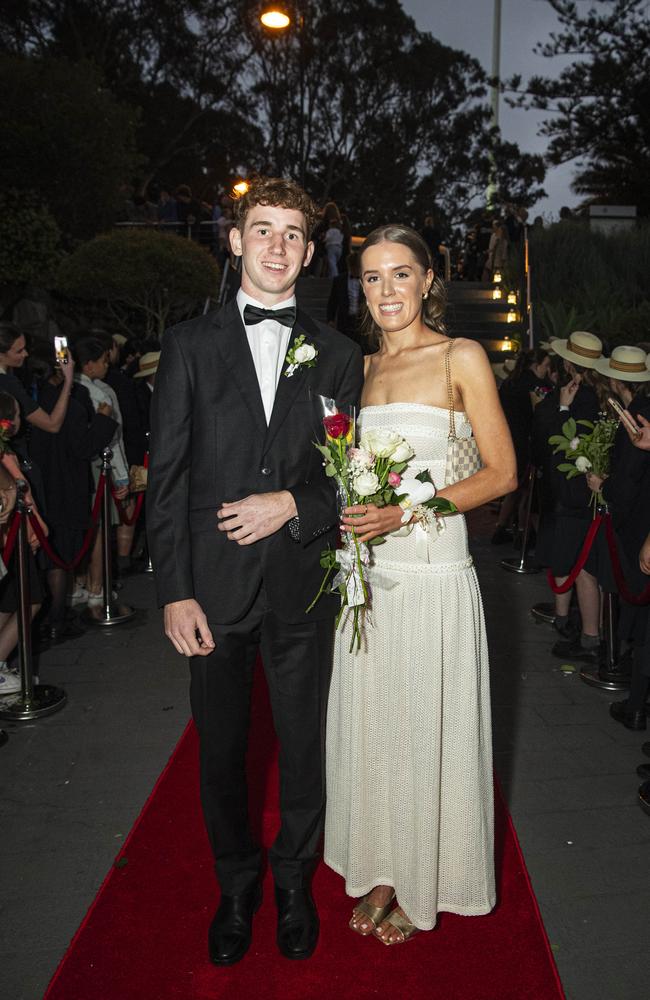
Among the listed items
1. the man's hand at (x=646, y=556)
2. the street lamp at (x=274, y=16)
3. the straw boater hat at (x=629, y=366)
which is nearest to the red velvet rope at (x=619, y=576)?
the man's hand at (x=646, y=556)

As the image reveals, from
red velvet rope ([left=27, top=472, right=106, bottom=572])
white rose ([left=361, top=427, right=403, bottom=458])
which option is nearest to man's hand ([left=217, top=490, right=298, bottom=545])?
white rose ([left=361, top=427, right=403, bottom=458])

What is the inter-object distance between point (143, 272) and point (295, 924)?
11.8 m

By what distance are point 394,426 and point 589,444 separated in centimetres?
318

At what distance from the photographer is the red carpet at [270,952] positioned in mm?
2777

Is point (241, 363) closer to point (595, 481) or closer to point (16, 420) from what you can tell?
point (16, 420)

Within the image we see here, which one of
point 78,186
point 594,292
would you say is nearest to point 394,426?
point 594,292

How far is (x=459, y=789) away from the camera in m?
2.92

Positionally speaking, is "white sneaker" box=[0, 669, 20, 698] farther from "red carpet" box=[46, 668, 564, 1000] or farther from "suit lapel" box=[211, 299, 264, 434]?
"suit lapel" box=[211, 299, 264, 434]

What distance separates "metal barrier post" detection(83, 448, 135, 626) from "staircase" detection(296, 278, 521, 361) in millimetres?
9171

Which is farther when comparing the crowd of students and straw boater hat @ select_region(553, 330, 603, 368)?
straw boater hat @ select_region(553, 330, 603, 368)

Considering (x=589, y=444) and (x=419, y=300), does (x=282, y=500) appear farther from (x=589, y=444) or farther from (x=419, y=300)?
(x=589, y=444)

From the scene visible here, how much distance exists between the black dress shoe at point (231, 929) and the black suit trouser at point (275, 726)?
0.05 metres

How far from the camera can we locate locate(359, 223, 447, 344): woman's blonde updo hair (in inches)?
116

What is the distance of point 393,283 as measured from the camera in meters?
2.96
